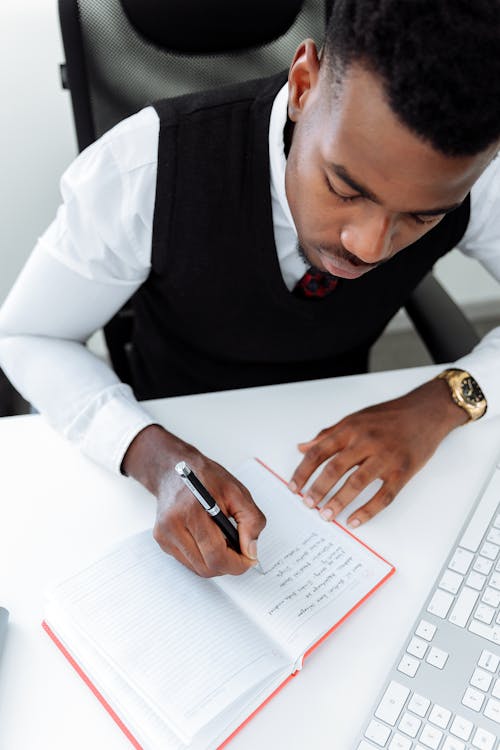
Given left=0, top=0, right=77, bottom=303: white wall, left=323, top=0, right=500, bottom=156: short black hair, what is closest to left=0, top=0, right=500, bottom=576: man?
left=323, top=0, right=500, bottom=156: short black hair

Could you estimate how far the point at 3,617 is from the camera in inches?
25.2

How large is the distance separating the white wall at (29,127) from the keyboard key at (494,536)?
1130 mm

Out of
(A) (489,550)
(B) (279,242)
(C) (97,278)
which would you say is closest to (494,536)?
(A) (489,550)

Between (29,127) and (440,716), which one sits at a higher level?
(29,127)

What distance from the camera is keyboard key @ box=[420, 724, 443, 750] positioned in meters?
0.57

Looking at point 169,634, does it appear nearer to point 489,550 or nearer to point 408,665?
point 408,665

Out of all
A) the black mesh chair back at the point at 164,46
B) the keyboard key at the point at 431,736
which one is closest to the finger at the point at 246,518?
the keyboard key at the point at 431,736

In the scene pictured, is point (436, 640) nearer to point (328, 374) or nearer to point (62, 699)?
point (62, 699)

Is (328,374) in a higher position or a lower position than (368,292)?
lower

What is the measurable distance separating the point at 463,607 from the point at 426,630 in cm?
5

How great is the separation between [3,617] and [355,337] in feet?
2.05

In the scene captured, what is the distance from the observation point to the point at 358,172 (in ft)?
1.94

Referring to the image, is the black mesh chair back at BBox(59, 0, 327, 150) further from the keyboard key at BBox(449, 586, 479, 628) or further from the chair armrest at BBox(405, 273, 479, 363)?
the keyboard key at BBox(449, 586, 479, 628)

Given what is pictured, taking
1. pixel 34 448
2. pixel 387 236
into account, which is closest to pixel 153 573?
pixel 34 448
